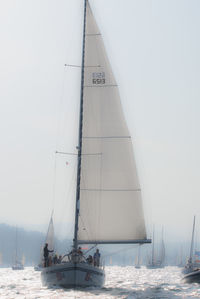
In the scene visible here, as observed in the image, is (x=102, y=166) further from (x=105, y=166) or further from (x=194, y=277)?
(x=194, y=277)

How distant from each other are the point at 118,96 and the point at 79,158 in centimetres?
497

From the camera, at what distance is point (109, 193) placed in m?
38.6

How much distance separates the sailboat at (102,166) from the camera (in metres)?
37.9

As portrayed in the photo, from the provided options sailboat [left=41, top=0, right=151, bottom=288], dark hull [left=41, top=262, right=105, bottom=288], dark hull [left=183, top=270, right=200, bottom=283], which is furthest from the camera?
dark hull [left=183, top=270, right=200, bottom=283]

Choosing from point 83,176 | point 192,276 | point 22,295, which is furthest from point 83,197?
point 192,276

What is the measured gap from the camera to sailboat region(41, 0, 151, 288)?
3788 centimetres

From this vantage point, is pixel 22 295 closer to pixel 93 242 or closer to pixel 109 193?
pixel 93 242

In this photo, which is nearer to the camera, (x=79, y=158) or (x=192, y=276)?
(x=79, y=158)

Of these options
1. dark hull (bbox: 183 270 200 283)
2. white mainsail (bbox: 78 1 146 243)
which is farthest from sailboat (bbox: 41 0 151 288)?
dark hull (bbox: 183 270 200 283)

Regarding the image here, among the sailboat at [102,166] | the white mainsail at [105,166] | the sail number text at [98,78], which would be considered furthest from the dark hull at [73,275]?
the sail number text at [98,78]

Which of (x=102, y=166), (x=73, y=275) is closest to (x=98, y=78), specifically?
(x=102, y=166)

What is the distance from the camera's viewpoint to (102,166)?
38.8 meters

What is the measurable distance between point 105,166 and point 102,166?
204mm

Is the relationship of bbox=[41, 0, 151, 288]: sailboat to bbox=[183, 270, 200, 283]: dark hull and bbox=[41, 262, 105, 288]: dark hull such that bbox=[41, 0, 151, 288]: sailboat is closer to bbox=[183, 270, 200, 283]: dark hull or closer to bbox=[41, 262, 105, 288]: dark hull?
bbox=[41, 262, 105, 288]: dark hull
